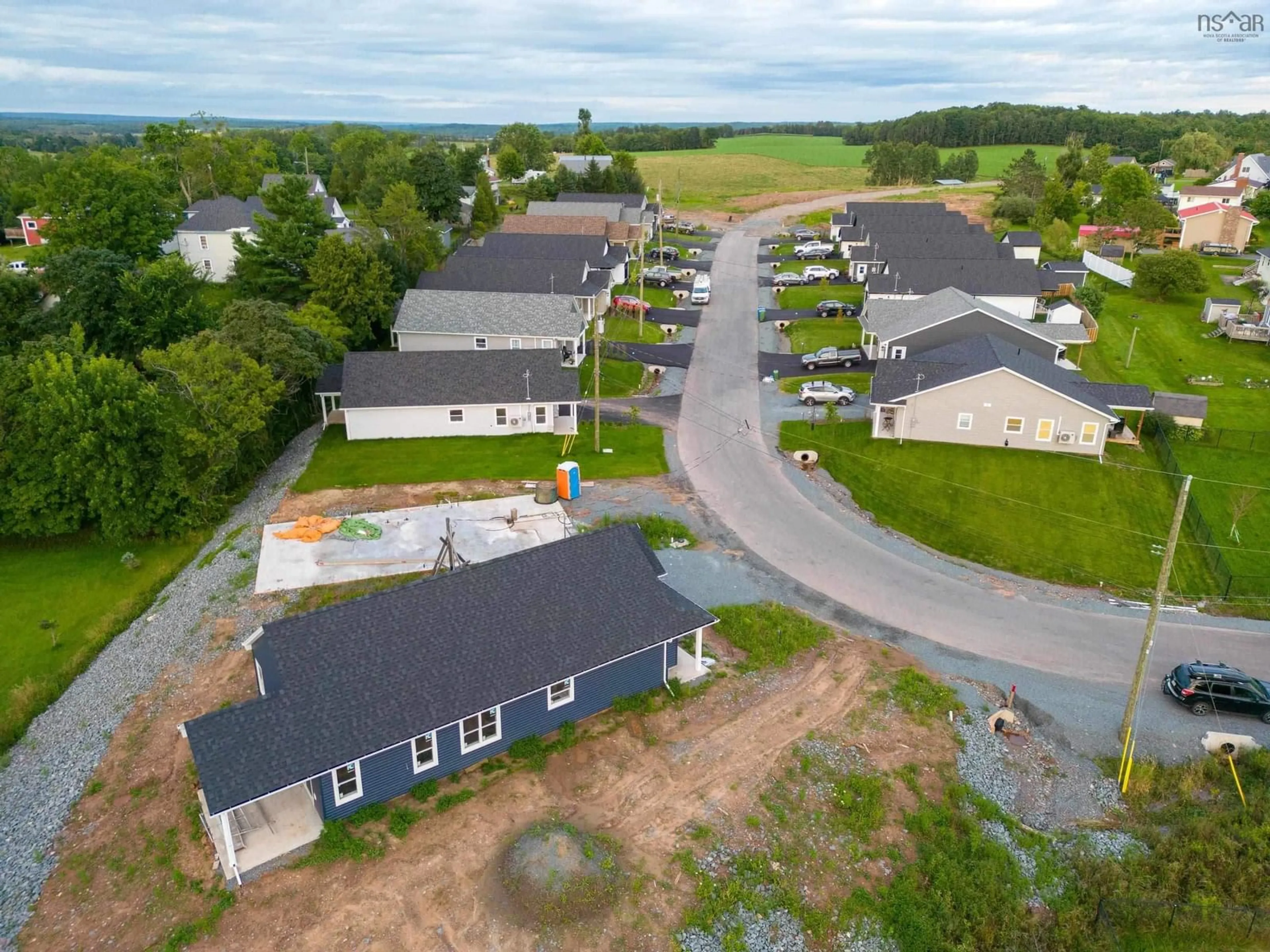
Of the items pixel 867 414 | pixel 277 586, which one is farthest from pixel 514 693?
pixel 867 414

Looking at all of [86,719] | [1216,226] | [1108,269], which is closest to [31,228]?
[86,719]

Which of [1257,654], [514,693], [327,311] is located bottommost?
[1257,654]

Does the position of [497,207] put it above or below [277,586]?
above

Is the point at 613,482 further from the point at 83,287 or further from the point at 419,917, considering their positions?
the point at 83,287

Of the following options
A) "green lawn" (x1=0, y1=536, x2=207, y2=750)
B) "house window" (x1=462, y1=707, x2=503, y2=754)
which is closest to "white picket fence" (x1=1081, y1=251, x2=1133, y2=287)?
"house window" (x1=462, y1=707, x2=503, y2=754)

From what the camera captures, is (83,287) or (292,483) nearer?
(292,483)

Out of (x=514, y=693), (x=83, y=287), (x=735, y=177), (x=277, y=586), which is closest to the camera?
(x=514, y=693)

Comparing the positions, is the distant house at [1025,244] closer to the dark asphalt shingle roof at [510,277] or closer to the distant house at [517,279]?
the distant house at [517,279]

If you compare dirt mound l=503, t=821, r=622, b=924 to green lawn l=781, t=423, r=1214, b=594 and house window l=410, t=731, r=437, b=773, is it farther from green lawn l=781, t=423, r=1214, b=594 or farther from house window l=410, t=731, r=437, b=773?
green lawn l=781, t=423, r=1214, b=594
